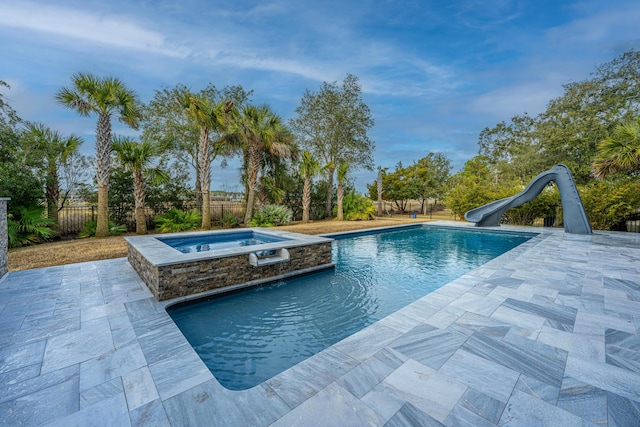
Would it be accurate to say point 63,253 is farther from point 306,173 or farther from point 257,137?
point 306,173

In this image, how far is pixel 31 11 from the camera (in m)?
6.38

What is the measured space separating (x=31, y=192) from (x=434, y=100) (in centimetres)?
2555

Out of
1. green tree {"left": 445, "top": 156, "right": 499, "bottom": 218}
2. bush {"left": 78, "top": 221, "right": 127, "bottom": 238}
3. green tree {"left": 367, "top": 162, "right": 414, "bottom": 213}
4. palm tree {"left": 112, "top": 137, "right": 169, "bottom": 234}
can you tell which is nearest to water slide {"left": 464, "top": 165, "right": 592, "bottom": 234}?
green tree {"left": 445, "top": 156, "right": 499, "bottom": 218}

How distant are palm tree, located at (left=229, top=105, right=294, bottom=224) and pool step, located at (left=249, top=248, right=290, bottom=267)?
7.88 metres

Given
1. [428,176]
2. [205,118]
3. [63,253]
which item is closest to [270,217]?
[205,118]

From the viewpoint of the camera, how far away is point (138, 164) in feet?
31.7

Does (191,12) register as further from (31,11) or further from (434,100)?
(434,100)

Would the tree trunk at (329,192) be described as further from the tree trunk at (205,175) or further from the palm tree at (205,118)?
the tree trunk at (205,175)

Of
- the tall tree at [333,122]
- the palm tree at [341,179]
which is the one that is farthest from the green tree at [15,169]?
the palm tree at [341,179]

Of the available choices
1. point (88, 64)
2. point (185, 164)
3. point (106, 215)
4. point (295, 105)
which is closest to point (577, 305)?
point (106, 215)

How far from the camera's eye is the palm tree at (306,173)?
1468 cm

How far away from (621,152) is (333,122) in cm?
1353

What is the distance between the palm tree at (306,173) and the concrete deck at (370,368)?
11.7 meters

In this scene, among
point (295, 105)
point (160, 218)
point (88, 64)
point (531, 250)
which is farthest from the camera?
point (295, 105)
